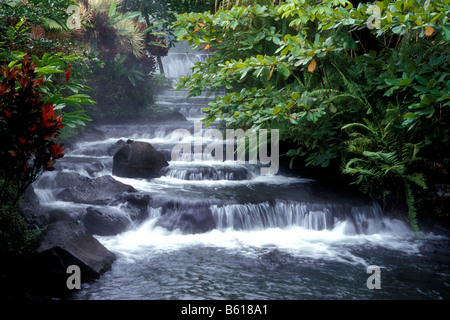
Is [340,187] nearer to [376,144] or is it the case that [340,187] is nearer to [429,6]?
[376,144]

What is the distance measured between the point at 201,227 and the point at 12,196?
8.49 ft

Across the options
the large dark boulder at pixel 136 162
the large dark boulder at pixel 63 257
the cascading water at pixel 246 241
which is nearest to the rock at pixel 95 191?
the cascading water at pixel 246 241

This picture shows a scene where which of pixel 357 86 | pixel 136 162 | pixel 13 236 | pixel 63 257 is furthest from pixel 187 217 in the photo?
pixel 357 86

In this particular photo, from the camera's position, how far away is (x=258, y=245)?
558cm

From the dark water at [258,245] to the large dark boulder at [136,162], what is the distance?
11.6 inches

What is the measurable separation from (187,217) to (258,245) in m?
1.32

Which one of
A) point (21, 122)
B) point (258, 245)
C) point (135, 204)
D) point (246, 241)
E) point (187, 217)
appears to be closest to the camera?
point (21, 122)

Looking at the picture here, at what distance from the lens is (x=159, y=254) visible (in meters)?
5.21

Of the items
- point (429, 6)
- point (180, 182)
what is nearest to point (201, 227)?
point (180, 182)

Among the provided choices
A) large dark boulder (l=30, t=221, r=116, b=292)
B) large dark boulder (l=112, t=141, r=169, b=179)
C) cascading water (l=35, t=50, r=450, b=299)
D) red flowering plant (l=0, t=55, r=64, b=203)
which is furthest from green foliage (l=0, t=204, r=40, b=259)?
large dark boulder (l=112, t=141, r=169, b=179)

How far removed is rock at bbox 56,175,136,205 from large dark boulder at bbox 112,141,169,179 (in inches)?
48.5

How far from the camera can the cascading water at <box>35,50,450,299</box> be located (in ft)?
13.6

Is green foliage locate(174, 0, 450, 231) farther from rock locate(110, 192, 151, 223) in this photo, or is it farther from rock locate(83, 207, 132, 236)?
rock locate(83, 207, 132, 236)

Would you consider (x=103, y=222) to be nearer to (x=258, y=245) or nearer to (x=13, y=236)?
(x=13, y=236)
